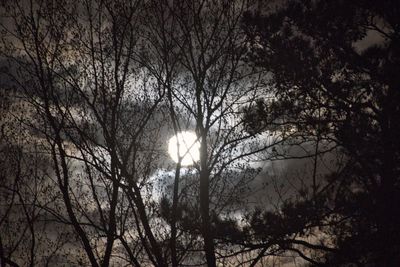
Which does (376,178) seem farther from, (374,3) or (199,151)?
(199,151)

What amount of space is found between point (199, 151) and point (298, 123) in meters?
2.49

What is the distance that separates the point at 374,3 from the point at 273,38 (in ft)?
6.33

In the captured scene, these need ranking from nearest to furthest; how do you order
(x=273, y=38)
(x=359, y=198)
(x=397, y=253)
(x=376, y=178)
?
(x=397, y=253)
(x=359, y=198)
(x=376, y=178)
(x=273, y=38)

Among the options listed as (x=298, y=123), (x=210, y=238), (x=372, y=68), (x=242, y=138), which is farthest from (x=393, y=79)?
(x=210, y=238)

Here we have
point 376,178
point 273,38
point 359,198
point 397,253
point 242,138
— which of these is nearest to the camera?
point 397,253

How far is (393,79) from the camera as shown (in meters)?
6.38

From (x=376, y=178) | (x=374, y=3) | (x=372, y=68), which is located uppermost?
(x=374, y=3)

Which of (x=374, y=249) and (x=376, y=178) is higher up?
(x=376, y=178)

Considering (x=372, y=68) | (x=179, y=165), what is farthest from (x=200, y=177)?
(x=372, y=68)

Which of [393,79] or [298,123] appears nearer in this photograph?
[393,79]

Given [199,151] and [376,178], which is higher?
[199,151]

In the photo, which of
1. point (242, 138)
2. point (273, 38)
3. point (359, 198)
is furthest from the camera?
point (242, 138)

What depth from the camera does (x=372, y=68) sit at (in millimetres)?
7012

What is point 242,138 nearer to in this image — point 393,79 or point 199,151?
point 199,151
